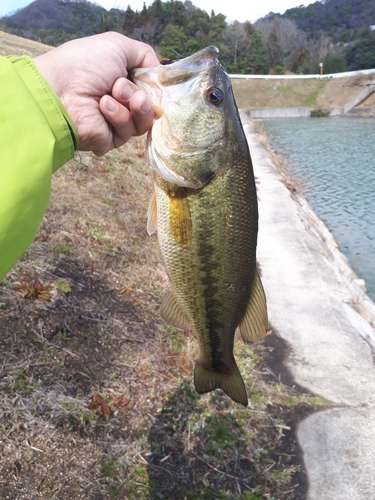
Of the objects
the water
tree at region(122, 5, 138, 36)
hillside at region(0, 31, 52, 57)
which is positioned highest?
tree at region(122, 5, 138, 36)

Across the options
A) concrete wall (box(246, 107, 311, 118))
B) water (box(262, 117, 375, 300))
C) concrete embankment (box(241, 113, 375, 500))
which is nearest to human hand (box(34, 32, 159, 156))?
concrete embankment (box(241, 113, 375, 500))

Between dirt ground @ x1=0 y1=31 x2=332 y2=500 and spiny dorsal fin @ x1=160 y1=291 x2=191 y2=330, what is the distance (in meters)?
1.41

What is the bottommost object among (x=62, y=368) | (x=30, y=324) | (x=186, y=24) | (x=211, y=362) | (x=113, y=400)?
(x=113, y=400)

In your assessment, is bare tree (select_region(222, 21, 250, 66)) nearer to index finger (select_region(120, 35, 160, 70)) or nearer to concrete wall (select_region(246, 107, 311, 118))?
concrete wall (select_region(246, 107, 311, 118))

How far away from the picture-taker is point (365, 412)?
13.8ft

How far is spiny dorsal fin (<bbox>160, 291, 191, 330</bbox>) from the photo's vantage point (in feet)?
7.81

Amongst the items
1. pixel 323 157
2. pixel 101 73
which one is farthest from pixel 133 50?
pixel 323 157

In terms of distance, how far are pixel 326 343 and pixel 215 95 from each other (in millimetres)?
4098

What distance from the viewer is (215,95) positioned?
1988mm

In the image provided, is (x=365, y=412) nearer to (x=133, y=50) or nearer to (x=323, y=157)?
(x=133, y=50)

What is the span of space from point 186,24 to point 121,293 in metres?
74.6

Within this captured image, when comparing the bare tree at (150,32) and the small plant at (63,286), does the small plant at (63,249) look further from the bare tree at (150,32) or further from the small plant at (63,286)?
the bare tree at (150,32)

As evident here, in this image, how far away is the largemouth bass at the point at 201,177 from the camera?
1981mm

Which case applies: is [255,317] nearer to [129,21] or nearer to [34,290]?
[34,290]
